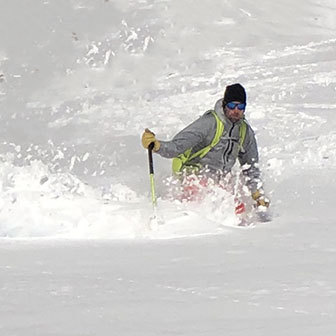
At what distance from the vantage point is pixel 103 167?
11.0m

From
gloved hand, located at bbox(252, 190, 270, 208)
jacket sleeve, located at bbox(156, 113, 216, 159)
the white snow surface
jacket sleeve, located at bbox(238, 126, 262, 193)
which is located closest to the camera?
the white snow surface

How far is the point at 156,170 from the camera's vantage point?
33.6ft

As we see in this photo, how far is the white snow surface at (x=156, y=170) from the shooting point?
4223 millimetres

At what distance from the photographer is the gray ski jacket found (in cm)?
796

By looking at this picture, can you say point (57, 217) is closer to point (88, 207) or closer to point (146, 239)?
point (88, 207)

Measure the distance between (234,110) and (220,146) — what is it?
1.22 feet

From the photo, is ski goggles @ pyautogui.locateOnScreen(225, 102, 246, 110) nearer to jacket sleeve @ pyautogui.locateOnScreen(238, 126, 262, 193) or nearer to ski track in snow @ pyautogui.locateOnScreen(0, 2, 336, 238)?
jacket sleeve @ pyautogui.locateOnScreen(238, 126, 262, 193)

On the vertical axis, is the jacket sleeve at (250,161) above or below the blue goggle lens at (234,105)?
below

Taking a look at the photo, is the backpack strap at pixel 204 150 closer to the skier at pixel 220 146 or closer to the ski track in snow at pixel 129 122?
the skier at pixel 220 146

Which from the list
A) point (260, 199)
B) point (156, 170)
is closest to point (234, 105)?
point (260, 199)

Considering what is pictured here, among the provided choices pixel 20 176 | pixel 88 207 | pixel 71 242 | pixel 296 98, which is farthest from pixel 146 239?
pixel 296 98

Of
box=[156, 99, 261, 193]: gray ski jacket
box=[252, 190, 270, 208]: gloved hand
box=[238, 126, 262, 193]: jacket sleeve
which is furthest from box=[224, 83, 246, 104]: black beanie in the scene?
box=[252, 190, 270, 208]: gloved hand

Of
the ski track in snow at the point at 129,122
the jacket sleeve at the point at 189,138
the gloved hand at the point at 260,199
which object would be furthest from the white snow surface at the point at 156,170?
the jacket sleeve at the point at 189,138

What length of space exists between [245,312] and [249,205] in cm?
386
